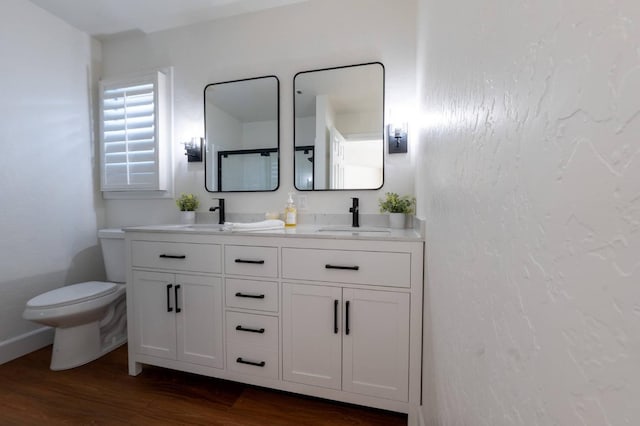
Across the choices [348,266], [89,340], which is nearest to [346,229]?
[348,266]

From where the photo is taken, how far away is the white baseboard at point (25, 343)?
1868 millimetres

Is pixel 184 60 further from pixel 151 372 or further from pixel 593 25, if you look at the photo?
pixel 593 25

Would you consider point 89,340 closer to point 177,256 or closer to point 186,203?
point 177,256

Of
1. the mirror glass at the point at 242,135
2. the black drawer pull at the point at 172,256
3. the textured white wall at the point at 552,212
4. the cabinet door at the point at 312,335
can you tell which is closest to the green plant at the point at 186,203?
the mirror glass at the point at 242,135

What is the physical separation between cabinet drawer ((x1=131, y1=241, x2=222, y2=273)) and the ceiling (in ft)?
5.70

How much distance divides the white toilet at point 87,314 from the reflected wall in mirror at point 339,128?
1.53 m

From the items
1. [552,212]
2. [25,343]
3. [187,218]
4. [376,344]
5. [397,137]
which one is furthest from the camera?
[187,218]

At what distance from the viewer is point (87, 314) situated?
5.90ft

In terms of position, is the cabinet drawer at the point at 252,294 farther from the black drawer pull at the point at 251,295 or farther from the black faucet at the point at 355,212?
the black faucet at the point at 355,212

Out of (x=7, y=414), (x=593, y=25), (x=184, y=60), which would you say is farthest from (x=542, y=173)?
(x=184, y=60)

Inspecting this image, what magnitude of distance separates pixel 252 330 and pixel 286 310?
0.76ft

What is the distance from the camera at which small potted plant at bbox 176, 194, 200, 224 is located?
219cm

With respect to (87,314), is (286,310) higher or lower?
higher

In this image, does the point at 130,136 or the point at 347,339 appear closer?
the point at 347,339
